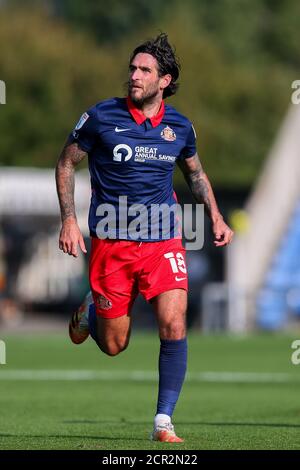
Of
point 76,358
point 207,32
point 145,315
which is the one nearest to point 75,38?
point 207,32

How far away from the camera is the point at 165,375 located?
9664mm

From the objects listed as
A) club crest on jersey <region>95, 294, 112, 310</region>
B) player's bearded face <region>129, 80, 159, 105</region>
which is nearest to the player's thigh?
club crest on jersey <region>95, 294, 112, 310</region>

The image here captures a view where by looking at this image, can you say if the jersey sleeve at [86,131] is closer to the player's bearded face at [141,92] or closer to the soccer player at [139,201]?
the soccer player at [139,201]

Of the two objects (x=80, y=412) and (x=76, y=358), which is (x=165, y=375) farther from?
(x=76, y=358)

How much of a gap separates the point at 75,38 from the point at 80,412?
5227 centimetres

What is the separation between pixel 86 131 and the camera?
9.73m

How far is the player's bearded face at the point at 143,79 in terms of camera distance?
9.70m

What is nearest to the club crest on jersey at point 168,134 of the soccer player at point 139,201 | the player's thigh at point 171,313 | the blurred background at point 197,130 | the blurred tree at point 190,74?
the soccer player at point 139,201

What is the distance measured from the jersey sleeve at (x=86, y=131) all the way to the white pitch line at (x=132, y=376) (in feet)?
27.0

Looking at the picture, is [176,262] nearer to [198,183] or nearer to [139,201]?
[139,201]

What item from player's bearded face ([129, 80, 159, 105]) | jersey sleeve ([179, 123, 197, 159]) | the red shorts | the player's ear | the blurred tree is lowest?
the red shorts

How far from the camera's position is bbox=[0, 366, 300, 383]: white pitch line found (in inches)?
704

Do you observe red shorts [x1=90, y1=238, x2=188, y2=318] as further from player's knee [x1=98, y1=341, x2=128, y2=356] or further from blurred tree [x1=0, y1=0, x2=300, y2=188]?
blurred tree [x1=0, y1=0, x2=300, y2=188]

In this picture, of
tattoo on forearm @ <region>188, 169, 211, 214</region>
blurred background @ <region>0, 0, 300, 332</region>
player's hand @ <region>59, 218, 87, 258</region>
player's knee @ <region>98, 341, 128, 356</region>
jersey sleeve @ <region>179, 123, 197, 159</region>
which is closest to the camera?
player's hand @ <region>59, 218, 87, 258</region>
